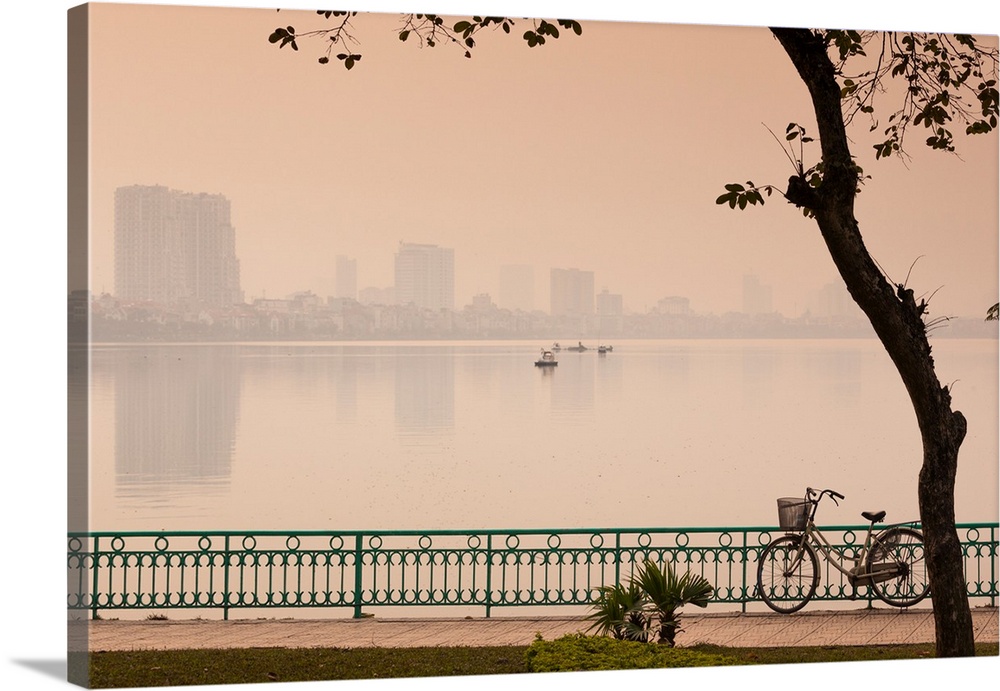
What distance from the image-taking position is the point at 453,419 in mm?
10711

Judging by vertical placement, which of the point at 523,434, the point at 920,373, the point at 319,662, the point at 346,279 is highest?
the point at 346,279

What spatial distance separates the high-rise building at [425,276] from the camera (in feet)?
34.3

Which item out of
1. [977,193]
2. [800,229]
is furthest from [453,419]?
[977,193]

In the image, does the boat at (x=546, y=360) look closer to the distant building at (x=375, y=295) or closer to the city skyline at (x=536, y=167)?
the city skyline at (x=536, y=167)

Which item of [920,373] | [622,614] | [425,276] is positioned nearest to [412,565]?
[622,614]

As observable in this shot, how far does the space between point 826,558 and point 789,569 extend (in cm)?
28

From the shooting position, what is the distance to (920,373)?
32.8 feet

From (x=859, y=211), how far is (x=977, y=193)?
3.03ft

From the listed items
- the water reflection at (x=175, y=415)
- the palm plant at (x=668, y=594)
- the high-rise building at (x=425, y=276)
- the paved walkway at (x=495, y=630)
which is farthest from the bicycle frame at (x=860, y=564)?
the water reflection at (x=175, y=415)

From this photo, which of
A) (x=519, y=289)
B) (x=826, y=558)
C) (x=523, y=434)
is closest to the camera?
(x=519, y=289)

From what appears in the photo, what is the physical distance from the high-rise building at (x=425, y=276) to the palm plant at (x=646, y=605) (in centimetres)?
218

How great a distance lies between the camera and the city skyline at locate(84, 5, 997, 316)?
10.0 meters

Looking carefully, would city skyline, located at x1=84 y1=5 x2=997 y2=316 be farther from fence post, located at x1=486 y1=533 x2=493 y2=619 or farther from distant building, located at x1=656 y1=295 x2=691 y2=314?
fence post, located at x1=486 y1=533 x2=493 y2=619

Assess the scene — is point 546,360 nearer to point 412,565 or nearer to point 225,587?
point 412,565
